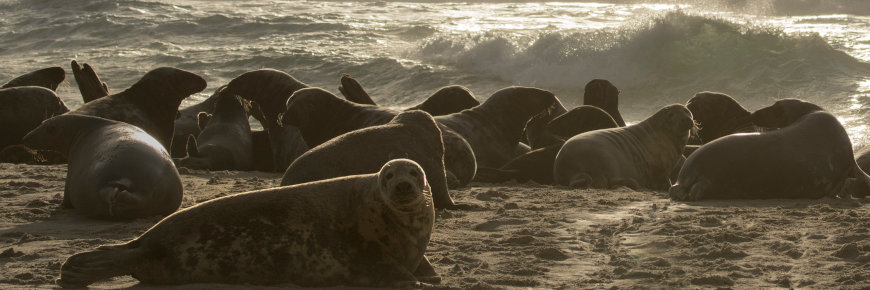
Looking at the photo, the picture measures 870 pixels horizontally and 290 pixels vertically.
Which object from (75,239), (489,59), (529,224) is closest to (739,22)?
(489,59)

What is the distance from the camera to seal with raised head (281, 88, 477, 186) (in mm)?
9500

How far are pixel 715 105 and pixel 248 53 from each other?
1698cm

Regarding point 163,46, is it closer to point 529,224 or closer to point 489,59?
point 489,59

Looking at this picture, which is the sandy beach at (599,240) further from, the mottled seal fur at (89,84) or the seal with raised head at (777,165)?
the mottled seal fur at (89,84)

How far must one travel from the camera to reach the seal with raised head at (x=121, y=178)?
7.41m

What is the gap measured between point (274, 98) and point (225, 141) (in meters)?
0.66

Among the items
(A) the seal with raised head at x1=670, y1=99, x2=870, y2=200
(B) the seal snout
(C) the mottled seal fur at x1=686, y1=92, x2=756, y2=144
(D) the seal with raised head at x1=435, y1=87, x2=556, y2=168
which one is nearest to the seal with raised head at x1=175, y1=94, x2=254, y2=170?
(D) the seal with raised head at x1=435, y1=87, x2=556, y2=168

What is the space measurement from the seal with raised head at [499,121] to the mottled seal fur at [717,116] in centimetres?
146

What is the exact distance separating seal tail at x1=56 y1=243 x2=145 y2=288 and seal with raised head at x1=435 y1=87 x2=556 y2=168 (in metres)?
5.84

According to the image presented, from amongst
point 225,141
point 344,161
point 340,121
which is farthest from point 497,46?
point 344,161

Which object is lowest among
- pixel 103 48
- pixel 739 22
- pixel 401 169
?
pixel 103 48

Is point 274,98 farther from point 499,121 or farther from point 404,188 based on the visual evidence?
point 404,188

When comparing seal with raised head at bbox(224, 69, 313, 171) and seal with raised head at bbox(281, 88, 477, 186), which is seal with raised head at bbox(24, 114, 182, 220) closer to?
seal with raised head at bbox(281, 88, 477, 186)

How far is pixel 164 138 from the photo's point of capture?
34.3 feet
